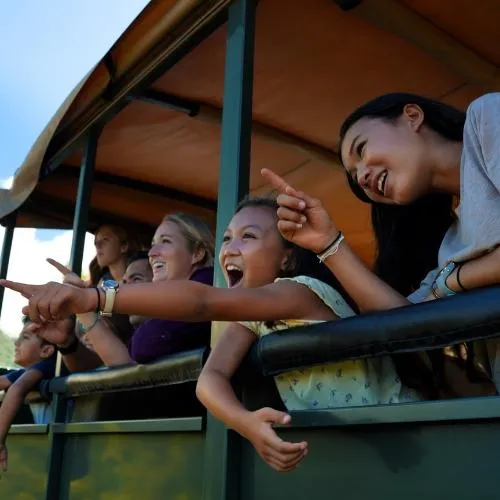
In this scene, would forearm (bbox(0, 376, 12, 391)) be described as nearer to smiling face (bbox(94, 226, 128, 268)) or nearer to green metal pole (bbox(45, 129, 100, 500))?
green metal pole (bbox(45, 129, 100, 500))

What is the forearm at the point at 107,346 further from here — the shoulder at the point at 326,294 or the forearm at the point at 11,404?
the shoulder at the point at 326,294

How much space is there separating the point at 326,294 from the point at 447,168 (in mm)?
411

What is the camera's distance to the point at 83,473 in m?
2.32

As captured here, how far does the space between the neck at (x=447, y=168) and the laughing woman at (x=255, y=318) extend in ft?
1.20

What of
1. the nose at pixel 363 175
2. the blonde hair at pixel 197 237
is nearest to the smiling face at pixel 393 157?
the nose at pixel 363 175

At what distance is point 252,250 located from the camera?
6.04 feet

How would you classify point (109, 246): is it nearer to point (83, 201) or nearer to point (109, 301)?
point (83, 201)

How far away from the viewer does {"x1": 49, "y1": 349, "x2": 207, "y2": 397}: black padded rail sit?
171 cm

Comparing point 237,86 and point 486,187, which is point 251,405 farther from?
point 237,86

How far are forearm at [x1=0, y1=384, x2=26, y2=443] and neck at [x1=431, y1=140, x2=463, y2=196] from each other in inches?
88.9

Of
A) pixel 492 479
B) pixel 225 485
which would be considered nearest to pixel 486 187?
pixel 492 479

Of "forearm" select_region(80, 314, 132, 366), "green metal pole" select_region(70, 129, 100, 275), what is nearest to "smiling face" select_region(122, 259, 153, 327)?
"green metal pole" select_region(70, 129, 100, 275)

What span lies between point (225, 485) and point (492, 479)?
2.37ft

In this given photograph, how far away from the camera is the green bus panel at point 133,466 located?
1789mm
